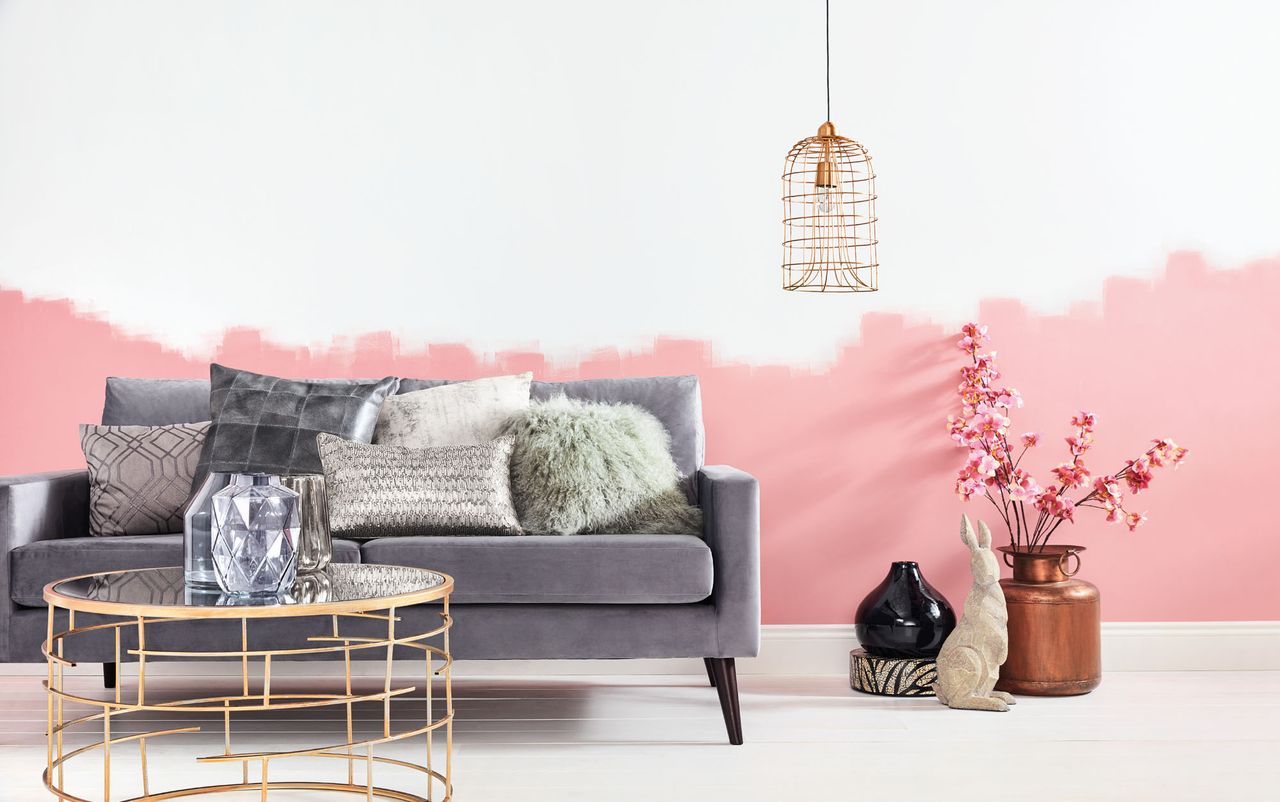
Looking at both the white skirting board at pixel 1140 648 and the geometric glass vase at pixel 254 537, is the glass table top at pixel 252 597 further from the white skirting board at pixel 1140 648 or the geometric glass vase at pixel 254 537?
the white skirting board at pixel 1140 648

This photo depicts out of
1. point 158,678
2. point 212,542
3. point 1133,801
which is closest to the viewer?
point 212,542

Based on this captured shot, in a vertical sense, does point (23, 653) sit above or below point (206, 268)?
below

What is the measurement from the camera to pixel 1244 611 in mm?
3736

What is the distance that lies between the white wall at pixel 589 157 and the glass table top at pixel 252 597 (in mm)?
1683

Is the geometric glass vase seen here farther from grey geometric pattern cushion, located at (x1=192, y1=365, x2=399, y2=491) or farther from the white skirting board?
the white skirting board

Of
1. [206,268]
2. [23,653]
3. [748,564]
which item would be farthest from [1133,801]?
[206,268]

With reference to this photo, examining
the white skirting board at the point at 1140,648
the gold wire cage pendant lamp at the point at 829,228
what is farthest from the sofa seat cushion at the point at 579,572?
the gold wire cage pendant lamp at the point at 829,228

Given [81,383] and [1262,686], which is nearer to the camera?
[1262,686]

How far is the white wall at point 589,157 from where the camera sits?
148 inches

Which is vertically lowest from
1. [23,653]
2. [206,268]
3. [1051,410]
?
[23,653]

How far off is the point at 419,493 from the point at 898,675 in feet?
4.80

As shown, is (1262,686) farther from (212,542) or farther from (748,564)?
(212,542)

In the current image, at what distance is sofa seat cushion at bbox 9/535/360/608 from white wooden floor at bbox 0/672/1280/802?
0.39 meters

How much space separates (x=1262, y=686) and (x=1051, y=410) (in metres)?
1.02
